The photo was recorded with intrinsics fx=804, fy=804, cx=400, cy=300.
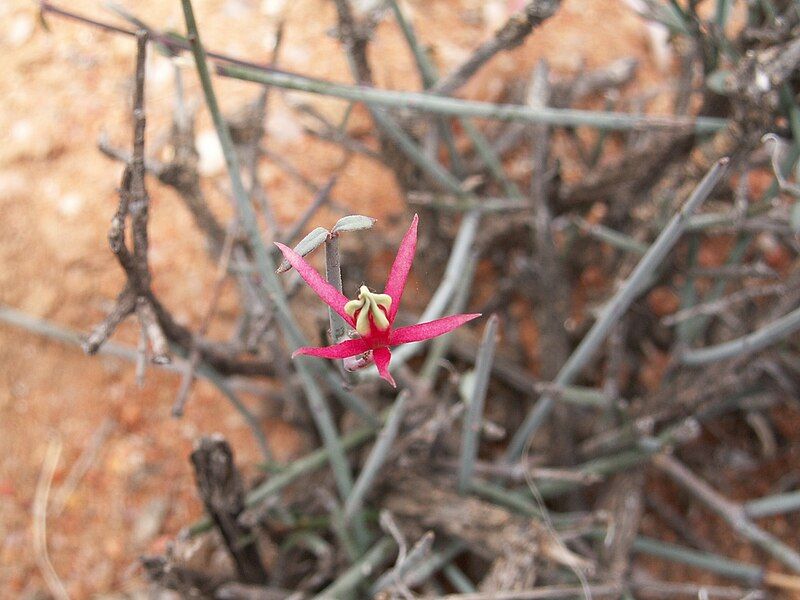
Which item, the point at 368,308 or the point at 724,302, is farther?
the point at 724,302

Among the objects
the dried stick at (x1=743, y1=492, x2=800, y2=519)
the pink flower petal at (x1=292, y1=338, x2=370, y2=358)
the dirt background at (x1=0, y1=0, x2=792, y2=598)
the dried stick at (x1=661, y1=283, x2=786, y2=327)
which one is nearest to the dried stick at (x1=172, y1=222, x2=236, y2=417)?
the dirt background at (x1=0, y1=0, x2=792, y2=598)

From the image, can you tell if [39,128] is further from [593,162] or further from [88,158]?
[593,162]

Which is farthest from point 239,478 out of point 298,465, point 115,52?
point 115,52

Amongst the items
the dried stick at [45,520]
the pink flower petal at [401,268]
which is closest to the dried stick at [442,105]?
the pink flower petal at [401,268]

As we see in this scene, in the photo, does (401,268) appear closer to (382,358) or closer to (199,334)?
(382,358)

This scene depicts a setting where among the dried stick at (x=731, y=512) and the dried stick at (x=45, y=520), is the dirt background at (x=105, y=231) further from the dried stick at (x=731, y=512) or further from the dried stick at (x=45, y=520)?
the dried stick at (x=731, y=512)

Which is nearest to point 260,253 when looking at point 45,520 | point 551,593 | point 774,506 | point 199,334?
point 199,334

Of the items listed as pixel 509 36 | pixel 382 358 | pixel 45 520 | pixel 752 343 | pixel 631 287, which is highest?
pixel 509 36
